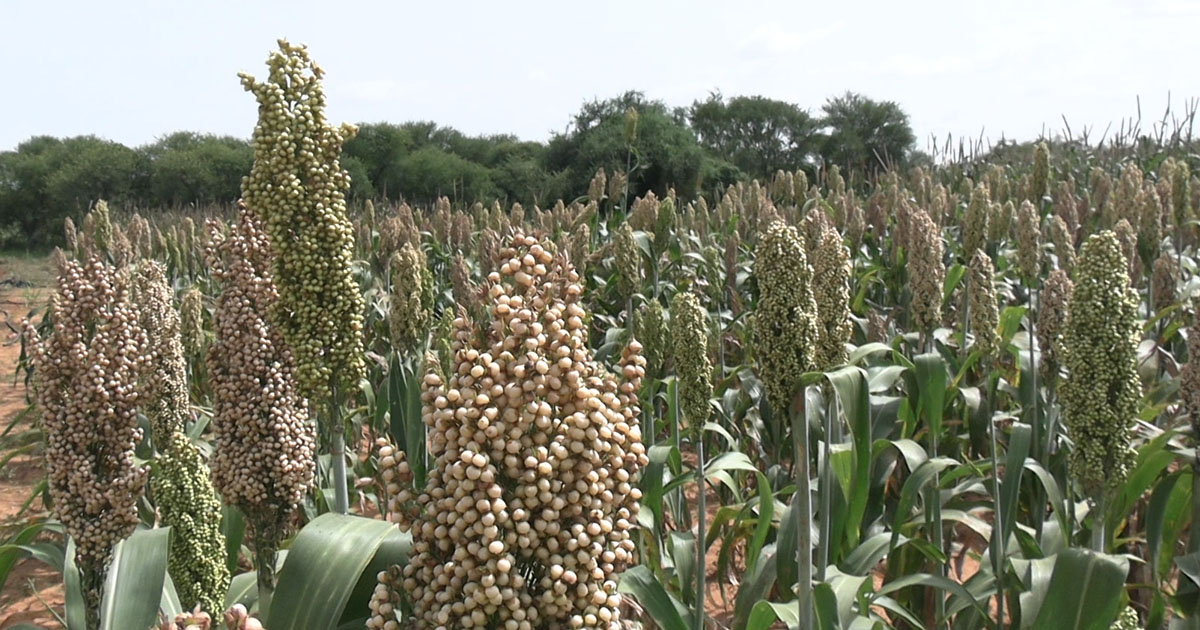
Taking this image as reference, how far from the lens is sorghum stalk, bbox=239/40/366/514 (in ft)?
7.61

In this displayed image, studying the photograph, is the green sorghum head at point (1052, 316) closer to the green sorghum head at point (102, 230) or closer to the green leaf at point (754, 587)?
the green leaf at point (754, 587)

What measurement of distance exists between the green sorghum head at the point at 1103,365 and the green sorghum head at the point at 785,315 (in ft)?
2.61

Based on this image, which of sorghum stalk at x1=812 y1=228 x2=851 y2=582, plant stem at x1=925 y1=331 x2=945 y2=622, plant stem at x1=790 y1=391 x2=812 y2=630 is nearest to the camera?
plant stem at x1=790 y1=391 x2=812 y2=630

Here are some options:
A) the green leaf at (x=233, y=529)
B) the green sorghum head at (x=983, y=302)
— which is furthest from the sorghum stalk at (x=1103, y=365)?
the green leaf at (x=233, y=529)

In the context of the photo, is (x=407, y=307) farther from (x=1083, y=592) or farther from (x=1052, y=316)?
(x=1083, y=592)

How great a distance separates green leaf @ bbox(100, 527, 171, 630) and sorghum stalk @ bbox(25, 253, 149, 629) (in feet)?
0.16

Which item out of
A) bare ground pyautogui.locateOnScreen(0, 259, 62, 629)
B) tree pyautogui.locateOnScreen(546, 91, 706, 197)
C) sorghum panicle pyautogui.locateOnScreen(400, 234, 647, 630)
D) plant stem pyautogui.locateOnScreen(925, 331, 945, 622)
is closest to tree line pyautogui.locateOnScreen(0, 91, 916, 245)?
tree pyautogui.locateOnScreen(546, 91, 706, 197)

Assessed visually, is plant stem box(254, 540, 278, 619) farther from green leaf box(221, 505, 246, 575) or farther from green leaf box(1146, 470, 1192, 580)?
green leaf box(1146, 470, 1192, 580)

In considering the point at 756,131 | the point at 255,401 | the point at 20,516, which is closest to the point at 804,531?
the point at 255,401

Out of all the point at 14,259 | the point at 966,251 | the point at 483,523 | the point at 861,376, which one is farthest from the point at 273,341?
the point at 14,259

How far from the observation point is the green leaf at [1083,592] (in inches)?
98.1

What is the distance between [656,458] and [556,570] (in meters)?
2.27

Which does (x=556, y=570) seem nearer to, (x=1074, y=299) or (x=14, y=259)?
(x=1074, y=299)

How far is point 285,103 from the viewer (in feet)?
7.78
